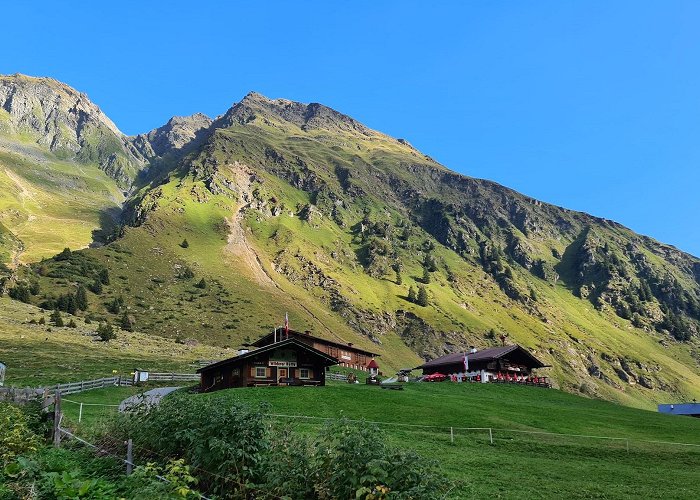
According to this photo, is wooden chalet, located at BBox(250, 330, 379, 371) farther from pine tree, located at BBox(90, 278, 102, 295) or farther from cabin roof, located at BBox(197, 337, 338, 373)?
pine tree, located at BBox(90, 278, 102, 295)

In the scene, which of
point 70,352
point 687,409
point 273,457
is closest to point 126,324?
point 70,352

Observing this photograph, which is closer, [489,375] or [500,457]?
[500,457]

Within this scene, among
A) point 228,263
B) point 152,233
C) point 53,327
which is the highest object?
point 152,233

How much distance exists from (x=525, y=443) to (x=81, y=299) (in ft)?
352

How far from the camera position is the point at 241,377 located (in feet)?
186

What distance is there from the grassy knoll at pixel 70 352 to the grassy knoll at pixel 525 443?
2282cm

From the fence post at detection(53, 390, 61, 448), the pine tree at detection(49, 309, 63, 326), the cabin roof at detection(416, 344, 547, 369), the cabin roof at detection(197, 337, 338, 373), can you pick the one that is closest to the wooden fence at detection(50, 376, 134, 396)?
the cabin roof at detection(197, 337, 338, 373)

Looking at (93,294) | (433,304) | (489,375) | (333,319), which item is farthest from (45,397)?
(433,304)

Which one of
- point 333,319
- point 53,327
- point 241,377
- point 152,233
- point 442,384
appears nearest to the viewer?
point 241,377

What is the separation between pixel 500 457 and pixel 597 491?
251 inches

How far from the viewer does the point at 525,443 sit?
99.0 feet

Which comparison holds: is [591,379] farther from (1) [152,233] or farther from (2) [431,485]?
(2) [431,485]

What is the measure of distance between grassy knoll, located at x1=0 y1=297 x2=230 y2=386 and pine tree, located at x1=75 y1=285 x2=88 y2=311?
10.9m

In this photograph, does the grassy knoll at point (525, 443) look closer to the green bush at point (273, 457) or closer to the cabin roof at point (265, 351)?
the green bush at point (273, 457)
